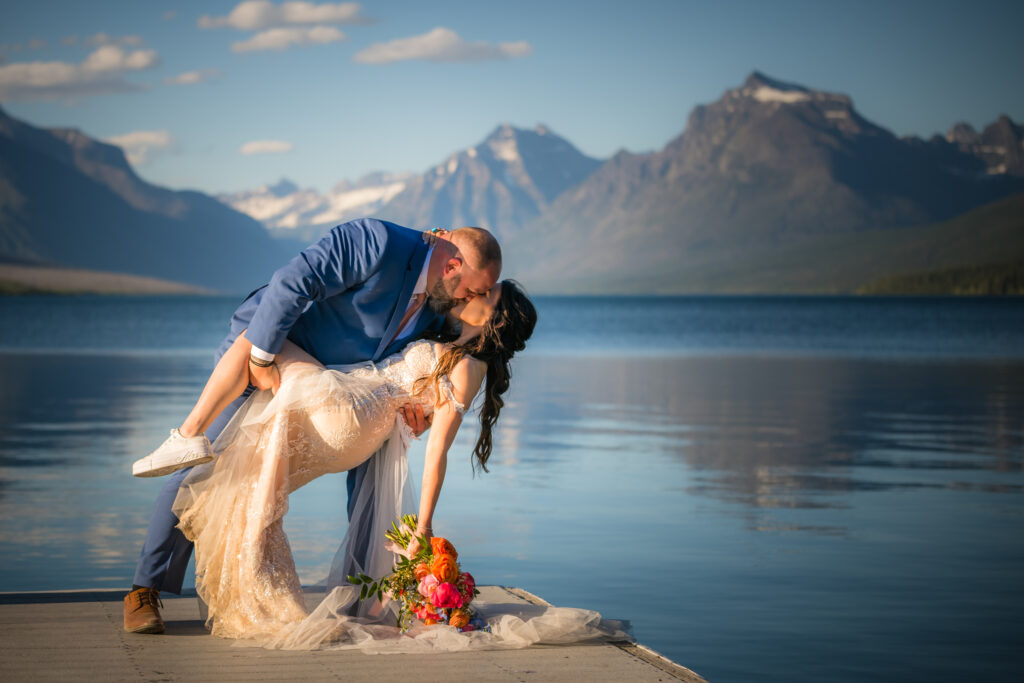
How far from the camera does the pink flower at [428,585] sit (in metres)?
5.00

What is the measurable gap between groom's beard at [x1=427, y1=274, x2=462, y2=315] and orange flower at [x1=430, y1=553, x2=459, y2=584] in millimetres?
1093

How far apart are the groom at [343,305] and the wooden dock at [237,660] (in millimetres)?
232

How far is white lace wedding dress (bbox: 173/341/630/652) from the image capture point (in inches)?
194

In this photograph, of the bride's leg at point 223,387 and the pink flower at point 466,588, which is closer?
the bride's leg at point 223,387

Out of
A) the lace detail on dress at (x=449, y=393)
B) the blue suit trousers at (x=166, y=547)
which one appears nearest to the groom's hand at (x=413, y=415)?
the lace detail on dress at (x=449, y=393)

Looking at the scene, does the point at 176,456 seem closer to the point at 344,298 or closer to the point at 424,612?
the point at 344,298

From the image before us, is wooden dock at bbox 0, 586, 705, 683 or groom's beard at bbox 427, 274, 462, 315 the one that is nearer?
wooden dock at bbox 0, 586, 705, 683

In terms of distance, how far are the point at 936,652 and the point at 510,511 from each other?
4203mm

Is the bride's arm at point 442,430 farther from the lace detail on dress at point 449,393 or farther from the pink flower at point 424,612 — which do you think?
the pink flower at point 424,612

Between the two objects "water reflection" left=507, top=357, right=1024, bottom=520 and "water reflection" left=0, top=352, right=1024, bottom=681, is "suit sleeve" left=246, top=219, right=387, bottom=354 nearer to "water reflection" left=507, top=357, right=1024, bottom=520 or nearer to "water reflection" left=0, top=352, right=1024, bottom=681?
"water reflection" left=0, top=352, right=1024, bottom=681

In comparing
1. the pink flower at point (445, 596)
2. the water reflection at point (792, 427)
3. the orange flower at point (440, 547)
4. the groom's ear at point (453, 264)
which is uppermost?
the groom's ear at point (453, 264)

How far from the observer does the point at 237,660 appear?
4555 mm

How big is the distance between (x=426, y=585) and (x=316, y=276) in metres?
1.42

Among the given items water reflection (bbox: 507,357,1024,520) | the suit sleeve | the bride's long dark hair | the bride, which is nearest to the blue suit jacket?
the suit sleeve
